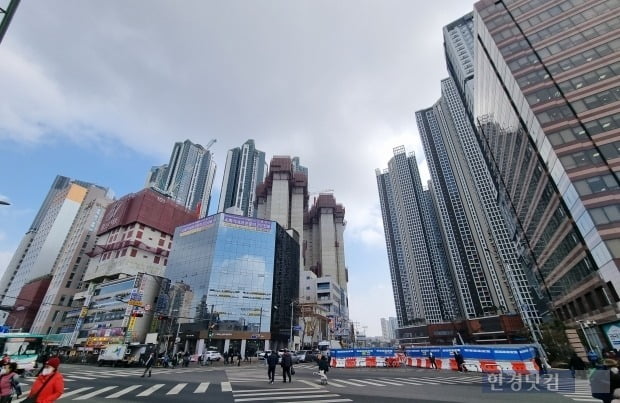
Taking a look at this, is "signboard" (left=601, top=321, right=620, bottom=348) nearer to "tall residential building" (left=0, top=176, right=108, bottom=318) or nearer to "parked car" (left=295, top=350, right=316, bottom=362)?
"parked car" (left=295, top=350, right=316, bottom=362)

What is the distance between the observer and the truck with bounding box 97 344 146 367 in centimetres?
3142

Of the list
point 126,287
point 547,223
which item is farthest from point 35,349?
point 547,223

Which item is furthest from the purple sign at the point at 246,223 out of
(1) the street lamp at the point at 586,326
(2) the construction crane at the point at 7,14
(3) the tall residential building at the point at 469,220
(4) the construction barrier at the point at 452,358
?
(3) the tall residential building at the point at 469,220

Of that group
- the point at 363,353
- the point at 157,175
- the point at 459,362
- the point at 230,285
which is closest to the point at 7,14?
the point at 459,362

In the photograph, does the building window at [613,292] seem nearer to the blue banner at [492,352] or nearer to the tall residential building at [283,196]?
the blue banner at [492,352]

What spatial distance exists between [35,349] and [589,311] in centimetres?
5901

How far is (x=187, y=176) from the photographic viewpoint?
605 feet

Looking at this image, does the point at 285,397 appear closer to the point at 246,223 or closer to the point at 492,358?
the point at 492,358

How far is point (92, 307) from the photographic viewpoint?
243ft

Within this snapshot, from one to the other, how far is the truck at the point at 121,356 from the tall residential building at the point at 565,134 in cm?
5008

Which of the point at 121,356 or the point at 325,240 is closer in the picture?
the point at 121,356

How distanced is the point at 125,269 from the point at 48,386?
91.8m

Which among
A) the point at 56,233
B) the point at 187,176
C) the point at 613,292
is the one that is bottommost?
the point at 613,292

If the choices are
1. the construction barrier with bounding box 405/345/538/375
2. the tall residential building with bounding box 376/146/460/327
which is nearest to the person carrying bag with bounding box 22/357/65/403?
the construction barrier with bounding box 405/345/538/375
